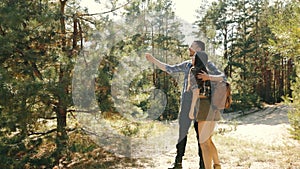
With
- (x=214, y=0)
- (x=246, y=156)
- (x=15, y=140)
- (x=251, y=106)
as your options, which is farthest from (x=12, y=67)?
(x=214, y=0)

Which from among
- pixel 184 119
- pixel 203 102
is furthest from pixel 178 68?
pixel 203 102

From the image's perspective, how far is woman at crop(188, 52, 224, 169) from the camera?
2.66m

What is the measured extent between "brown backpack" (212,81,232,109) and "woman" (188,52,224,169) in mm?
43

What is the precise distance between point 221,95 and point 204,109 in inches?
7.9

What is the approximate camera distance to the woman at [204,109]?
266 centimetres

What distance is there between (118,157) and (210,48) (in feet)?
10.5

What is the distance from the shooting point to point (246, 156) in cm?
422

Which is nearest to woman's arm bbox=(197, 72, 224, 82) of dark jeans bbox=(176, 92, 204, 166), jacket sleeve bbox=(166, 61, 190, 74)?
dark jeans bbox=(176, 92, 204, 166)

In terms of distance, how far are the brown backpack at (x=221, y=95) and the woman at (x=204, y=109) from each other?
0.04m

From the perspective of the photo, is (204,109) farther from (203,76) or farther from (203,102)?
(203,76)

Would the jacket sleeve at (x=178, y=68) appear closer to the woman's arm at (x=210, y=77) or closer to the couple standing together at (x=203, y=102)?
the couple standing together at (x=203, y=102)

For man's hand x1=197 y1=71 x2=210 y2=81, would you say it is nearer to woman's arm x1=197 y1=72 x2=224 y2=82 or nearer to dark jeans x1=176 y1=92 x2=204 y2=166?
woman's arm x1=197 y1=72 x2=224 y2=82

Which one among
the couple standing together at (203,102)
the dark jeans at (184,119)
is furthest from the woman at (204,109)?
the dark jeans at (184,119)

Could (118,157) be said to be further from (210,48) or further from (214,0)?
(214,0)
